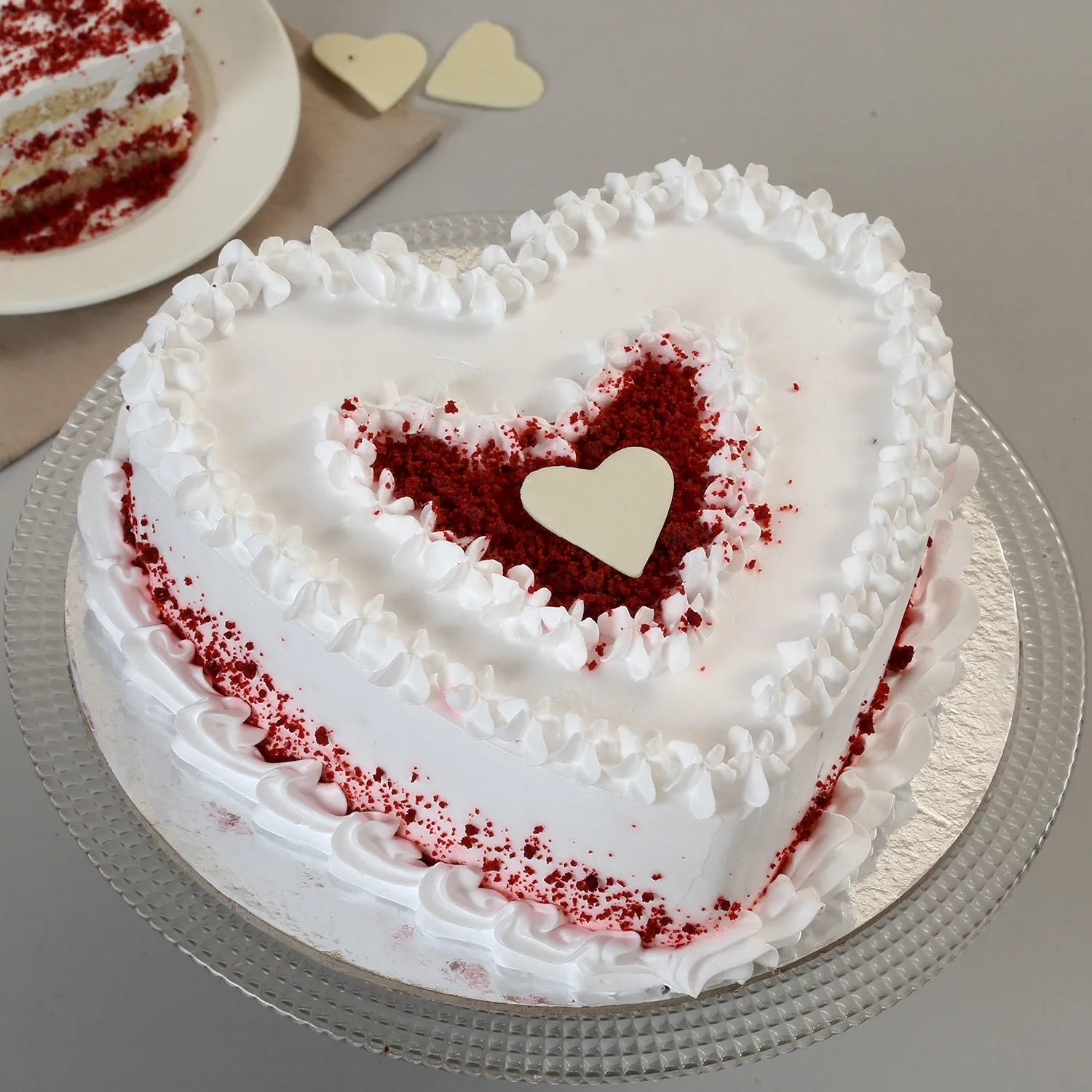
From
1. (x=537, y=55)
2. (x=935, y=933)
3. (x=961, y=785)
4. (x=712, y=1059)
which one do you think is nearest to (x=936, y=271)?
(x=537, y=55)

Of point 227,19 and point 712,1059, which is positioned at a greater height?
point 227,19

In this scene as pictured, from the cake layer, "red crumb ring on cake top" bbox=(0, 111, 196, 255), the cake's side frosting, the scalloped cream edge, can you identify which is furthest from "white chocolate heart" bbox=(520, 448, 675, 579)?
the cake layer

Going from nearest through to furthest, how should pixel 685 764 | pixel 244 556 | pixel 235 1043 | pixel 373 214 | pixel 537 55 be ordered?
pixel 685 764 < pixel 244 556 < pixel 235 1043 < pixel 373 214 < pixel 537 55

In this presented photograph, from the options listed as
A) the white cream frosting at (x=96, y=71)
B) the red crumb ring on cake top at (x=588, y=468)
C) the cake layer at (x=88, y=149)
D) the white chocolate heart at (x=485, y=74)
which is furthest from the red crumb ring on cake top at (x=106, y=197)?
the red crumb ring on cake top at (x=588, y=468)

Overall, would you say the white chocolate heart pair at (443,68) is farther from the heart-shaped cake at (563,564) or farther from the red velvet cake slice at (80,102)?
the heart-shaped cake at (563,564)

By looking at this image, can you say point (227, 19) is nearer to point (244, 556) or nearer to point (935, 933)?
point (244, 556)

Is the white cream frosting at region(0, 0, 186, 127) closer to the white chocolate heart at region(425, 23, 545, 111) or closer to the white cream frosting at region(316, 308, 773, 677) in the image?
the white chocolate heart at region(425, 23, 545, 111)
